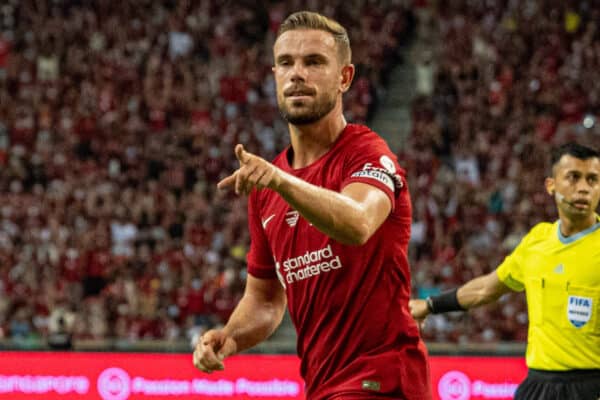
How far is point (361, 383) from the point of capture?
3906 millimetres

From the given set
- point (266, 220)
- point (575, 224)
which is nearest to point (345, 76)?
point (266, 220)

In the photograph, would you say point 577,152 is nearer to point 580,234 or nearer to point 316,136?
point 580,234

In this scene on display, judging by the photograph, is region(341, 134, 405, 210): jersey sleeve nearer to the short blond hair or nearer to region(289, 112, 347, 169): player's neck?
region(289, 112, 347, 169): player's neck

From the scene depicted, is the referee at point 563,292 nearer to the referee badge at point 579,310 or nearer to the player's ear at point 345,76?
the referee badge at point 579,310

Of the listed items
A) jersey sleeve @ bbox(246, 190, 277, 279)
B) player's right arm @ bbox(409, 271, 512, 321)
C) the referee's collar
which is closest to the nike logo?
jersey sleeve @ bbox(246, 190, 277, 279)

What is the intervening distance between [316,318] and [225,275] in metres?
11.6

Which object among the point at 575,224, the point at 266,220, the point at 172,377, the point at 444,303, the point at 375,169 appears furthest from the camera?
the point at 172,377

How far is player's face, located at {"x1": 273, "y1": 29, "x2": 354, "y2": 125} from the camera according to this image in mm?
3934

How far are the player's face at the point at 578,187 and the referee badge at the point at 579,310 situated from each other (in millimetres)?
485

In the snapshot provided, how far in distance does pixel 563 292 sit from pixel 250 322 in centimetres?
230

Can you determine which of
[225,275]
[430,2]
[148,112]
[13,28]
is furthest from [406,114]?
[13,28]

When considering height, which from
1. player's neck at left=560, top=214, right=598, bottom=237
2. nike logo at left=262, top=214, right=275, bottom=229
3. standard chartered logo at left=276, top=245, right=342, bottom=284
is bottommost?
standard chartered logo at left=276, top=245, right=342, bottom=284

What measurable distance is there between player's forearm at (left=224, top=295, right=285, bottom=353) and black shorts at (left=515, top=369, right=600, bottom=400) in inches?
82.5

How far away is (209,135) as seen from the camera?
18.9 metres
